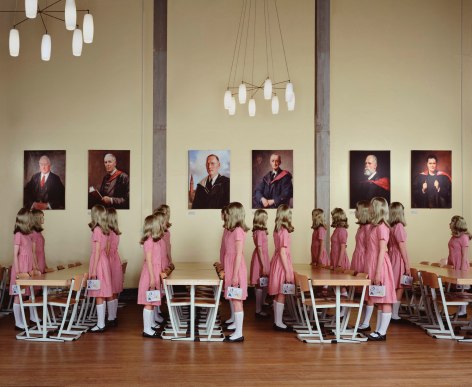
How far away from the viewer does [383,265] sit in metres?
8.55

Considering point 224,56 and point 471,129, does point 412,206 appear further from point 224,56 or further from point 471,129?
point 224,56

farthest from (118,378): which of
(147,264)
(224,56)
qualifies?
(224,56)

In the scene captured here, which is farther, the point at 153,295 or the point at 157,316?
the point at 157,316

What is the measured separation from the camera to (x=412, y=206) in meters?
13.3

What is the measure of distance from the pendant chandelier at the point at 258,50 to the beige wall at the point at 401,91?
1.14 m

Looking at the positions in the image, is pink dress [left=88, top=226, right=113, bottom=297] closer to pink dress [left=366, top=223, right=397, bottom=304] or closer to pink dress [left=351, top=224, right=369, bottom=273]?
pink dress [left=366, top=223, right=397, bottom=304]

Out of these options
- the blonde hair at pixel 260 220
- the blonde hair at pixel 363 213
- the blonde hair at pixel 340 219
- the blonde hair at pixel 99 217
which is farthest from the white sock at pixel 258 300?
the blonde hair at pixel 99 217

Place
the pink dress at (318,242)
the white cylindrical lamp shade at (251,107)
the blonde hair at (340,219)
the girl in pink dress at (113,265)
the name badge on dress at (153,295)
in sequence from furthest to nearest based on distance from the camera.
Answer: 1. the white cylindrical lamp shade at (251,107)
2. the pink dress at (318,242)
3. the blonde hair at (340,219)
4. the girl in pink dress at (113,265)
5. the name badge on dress at (153,295)

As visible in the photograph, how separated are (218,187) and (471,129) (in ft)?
18.3

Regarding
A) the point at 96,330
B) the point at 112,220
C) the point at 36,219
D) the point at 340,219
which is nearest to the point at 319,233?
the point at 340,219

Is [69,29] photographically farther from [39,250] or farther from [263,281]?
[263,281]

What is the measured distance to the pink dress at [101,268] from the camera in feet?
29.6

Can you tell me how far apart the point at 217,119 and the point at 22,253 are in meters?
5.34

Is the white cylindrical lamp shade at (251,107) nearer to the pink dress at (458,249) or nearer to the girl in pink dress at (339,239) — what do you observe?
the girl in pink dress at (339,239)
